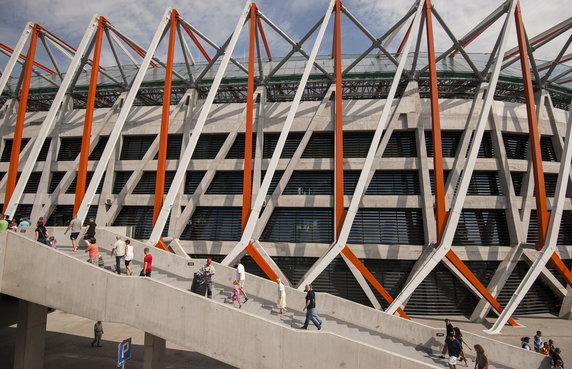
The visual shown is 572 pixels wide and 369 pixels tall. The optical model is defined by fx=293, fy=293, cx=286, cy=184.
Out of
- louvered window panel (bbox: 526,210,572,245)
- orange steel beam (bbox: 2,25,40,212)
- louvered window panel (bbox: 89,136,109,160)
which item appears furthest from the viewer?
louvered window panel (bbox: 89,136,109,160)

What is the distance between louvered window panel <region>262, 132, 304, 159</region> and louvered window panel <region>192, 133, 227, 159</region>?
3478 mm

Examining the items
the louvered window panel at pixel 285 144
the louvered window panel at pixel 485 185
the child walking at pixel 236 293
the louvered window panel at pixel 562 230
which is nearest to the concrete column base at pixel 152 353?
the child walking at pixel 236 293

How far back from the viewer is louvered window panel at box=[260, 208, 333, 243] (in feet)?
69.1

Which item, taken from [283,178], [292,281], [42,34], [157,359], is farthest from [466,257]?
[42,34]

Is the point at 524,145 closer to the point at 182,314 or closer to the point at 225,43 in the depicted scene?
the point at 225,43

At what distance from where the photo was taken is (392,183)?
21.2 m

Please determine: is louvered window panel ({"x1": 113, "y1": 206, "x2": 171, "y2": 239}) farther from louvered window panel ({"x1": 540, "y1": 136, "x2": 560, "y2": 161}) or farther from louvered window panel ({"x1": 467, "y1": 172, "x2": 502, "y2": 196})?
louvered window panel ({"x1": 540, "y1": 136, "x2": 560, "y2": 161})

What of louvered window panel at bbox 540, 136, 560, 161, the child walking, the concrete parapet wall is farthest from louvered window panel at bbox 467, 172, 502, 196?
the child walking

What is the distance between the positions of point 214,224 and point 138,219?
20.2ft

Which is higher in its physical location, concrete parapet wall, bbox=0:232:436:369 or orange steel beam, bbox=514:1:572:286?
orange steel beam, bbox=514:1:572:286

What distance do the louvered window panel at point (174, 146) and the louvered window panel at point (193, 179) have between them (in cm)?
182

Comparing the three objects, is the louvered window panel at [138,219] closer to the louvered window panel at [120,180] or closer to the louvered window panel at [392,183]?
the louvered window panel at [120,180]

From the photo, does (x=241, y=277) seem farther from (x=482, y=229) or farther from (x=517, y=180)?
(x=517, y=180)

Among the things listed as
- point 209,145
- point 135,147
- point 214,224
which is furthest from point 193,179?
point 135,147
